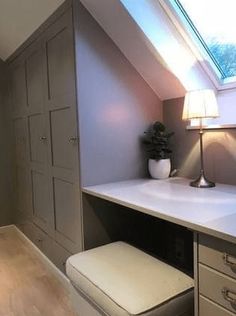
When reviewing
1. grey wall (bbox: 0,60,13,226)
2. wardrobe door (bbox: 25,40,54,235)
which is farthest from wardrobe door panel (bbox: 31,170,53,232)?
grey wall (bbox: 0,60,13,226)

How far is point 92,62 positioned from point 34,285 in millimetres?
1663

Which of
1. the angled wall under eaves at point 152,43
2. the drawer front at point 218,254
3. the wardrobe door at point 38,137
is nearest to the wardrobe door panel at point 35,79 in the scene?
the wardrobe door at point 38,137

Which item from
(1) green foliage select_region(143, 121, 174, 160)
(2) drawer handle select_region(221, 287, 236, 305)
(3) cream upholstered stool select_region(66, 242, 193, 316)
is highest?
(1) green foliage select_region(143, 121, 174, 160)

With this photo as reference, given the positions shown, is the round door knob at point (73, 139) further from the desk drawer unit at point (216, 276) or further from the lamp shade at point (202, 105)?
the desk drawer unit at point (216, 276)

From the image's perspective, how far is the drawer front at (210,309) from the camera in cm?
103

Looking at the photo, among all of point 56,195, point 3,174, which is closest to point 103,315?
point 56,195

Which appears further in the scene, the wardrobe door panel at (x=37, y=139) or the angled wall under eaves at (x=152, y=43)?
the wardrobe door panel at (x=37, y=139)

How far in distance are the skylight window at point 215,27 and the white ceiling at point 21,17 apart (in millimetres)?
787

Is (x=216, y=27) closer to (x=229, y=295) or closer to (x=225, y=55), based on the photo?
(x=225, y=55)

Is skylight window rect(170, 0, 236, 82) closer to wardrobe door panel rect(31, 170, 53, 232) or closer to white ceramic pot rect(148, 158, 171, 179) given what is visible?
white ceramic pot rect(148, 158, 171, 179)

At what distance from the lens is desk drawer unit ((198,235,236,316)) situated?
987mm

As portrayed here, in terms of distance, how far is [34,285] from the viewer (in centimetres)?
222

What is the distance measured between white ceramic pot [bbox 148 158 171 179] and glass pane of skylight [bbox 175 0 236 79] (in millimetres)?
679

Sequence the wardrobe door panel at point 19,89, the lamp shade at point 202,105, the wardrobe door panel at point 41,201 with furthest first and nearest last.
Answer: the wardrobe door panel at point 19,89 < the wardrobe door panel at point 41,201 < the lamp shade at point 202,105
